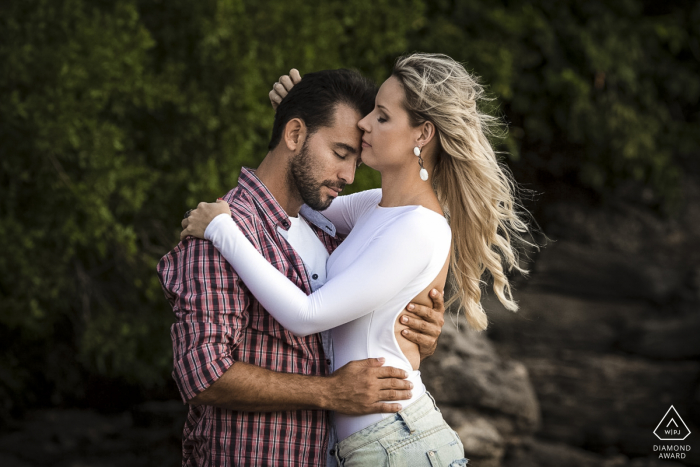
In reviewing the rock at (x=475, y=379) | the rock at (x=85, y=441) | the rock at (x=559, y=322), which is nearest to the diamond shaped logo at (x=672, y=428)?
the rock at (x=559, y=322)

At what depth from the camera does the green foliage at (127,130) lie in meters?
4.37

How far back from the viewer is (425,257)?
6.84 feet

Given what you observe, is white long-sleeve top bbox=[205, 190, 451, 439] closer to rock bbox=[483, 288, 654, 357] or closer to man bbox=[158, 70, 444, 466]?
man bbox=[158, 70, 444, 466]

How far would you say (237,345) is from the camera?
2047 millimetres

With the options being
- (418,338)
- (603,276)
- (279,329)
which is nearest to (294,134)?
(279,329)

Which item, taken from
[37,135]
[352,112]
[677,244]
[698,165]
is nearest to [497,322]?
[677,244]

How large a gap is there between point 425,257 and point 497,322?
205 inches

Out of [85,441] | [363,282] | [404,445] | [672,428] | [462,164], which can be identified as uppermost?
[462,164]

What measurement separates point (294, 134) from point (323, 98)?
0.16 metres

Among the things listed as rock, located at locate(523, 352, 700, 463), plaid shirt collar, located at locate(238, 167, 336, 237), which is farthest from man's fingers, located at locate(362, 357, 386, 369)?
rock, located at locate(523, 352, 700, 463)

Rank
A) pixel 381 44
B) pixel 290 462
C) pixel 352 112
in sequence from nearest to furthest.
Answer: pixel 290 462
pixel 352 112
pixel 381 44

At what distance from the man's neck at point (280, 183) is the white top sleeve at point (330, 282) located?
0.38m

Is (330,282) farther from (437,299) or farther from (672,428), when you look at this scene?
(672,428)

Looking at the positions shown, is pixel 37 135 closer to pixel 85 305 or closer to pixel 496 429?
pixel 85 305
